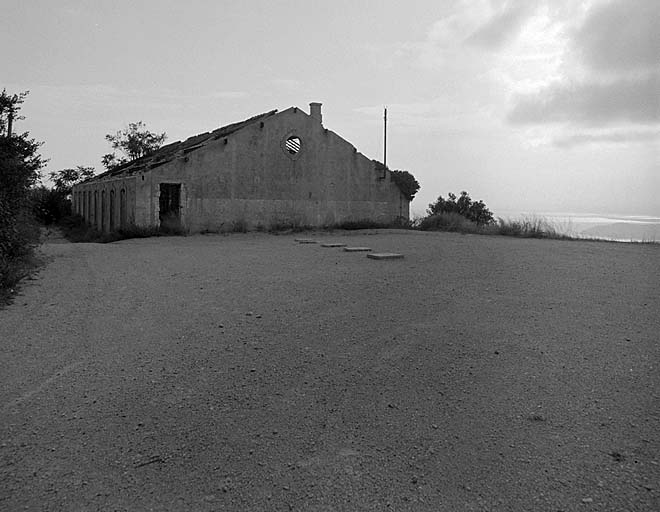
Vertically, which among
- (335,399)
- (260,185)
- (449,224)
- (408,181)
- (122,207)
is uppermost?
(408,181)

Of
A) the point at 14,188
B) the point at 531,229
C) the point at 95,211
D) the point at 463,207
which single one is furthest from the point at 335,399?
the point at 463,207

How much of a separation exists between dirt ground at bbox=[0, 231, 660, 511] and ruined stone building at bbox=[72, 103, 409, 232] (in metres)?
14.5

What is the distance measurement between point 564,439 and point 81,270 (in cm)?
943

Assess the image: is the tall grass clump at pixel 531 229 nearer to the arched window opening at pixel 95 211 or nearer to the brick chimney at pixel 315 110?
the brick chimney at pixel 315 110

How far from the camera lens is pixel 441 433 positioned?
3742 millimetres

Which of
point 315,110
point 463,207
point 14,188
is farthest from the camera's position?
point 463,207

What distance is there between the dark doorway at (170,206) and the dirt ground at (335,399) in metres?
14.1

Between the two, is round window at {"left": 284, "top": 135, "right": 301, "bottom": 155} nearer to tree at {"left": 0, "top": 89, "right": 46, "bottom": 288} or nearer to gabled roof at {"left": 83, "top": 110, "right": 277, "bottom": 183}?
gabled roof at {"left": 83, "top": 110, "right": 277, "bottom": 183}

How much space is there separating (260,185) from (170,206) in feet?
12.3

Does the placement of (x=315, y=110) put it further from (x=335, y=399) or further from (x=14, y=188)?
(x=335, y=399)

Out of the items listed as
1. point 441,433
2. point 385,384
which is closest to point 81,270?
point 385,384

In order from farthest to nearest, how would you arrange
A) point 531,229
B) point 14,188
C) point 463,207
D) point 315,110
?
point 463,207 → point 315,110 → point 531,229 → point 14,188

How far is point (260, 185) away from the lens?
78.9 ft

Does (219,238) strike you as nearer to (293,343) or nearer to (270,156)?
(270,156)
